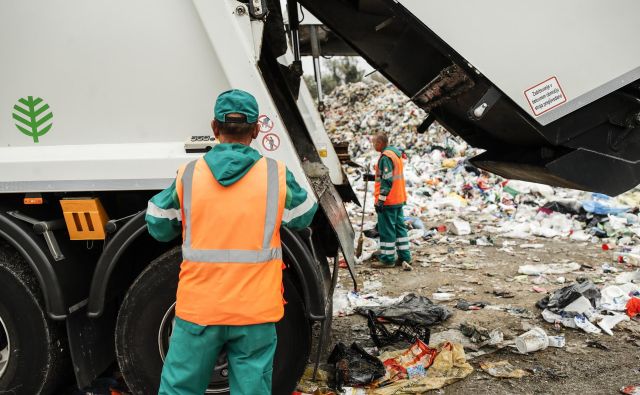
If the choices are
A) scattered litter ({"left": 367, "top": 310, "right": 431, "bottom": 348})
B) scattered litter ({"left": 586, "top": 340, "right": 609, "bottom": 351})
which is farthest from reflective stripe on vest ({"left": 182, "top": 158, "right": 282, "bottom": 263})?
scattered litter ({"left": 586, "top": 340, "right": 609, "bottom": 351})

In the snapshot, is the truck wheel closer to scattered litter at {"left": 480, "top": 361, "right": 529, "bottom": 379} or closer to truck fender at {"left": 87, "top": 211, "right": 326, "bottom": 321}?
truck fender at {"left": 87, "top": 211, "right": 326, "bottom": 321}

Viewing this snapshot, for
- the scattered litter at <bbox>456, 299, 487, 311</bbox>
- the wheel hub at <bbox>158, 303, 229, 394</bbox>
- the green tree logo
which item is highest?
the green tree logo

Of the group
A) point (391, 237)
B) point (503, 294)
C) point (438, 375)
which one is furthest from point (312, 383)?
point (391, 237)

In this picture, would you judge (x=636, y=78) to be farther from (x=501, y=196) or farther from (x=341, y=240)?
(x=501, y=196)

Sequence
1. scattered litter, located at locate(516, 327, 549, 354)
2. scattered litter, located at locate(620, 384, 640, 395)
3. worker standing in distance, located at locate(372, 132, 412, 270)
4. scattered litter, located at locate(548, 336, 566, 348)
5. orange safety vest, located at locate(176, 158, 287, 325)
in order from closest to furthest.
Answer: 1. orange safety vest, located at locate(176, 158, 287, 325)
2. scattered litter, located at locate(620, 384, 640, 395)
3. scattered litter, located at locate(516, 327, 549, 354)
4. scattered litter, located at locate(548, 336, 566, 348)
5. worker standing in distance, located at locate(372, 132, 412, 270)

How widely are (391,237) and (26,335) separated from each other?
13.0 ft

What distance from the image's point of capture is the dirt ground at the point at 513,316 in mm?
3031

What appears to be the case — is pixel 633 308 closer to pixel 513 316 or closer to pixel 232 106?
pixel 513 316

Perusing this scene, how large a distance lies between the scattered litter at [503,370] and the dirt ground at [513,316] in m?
0.03

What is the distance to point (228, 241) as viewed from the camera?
1827 millimetres

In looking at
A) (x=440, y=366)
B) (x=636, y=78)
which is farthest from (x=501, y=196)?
(x=636, y=78)

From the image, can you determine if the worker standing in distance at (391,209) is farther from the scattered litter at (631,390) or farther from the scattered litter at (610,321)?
the scattered litter at (631,390)

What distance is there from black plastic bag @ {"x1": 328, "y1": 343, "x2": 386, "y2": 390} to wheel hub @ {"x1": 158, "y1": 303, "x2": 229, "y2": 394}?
0.73 meters

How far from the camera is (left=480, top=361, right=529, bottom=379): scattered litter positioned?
121 inches
